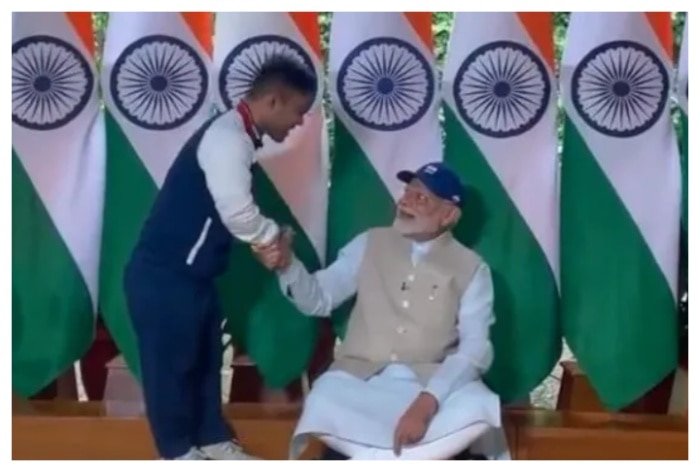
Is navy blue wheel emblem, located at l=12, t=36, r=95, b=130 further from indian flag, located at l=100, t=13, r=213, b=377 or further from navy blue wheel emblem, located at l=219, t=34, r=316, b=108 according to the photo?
navy blue wheel emblem, located at l=219, t=34, r=316, b=108

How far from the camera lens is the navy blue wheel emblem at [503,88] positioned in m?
2.08

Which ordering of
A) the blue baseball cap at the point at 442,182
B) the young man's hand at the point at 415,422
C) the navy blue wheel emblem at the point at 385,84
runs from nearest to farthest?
the young man's hand at the point at 415,422, the blue baseball cap at the point at 442,182, the navy blue wheel emblem at the point at 385,84

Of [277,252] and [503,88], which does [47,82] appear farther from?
[503,88]

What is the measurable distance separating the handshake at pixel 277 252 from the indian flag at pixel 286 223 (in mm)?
121

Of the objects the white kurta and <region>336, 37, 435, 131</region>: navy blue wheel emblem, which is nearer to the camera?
the white kurta

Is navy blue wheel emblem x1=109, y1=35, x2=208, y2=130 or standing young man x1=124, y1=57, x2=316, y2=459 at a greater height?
navy blue wheel emblem x1=109, y1=35, x2=208, y2=130

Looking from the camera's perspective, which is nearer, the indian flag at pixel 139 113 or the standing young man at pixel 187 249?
the standing young man at pixel 187 249

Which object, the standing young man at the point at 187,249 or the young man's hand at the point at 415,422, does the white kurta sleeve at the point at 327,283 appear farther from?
the young man's hand at the point at 415,422

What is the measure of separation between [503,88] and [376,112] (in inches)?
7.6

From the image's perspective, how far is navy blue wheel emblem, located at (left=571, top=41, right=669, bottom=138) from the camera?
81.6 inches

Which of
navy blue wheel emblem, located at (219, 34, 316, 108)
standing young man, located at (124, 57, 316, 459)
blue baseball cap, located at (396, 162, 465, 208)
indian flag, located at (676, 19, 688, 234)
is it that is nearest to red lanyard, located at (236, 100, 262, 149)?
standing young man, located at (124, 57, 316, 459)

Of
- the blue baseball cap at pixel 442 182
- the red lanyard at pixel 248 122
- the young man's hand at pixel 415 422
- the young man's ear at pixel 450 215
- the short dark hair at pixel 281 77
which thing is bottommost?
the young man's hand at pixel 415 422

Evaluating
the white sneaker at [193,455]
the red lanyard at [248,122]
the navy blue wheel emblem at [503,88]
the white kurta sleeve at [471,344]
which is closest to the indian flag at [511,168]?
the navy blue wheel emblem at [503,88]

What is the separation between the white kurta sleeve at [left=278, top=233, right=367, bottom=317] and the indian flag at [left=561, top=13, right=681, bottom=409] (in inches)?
12.9
